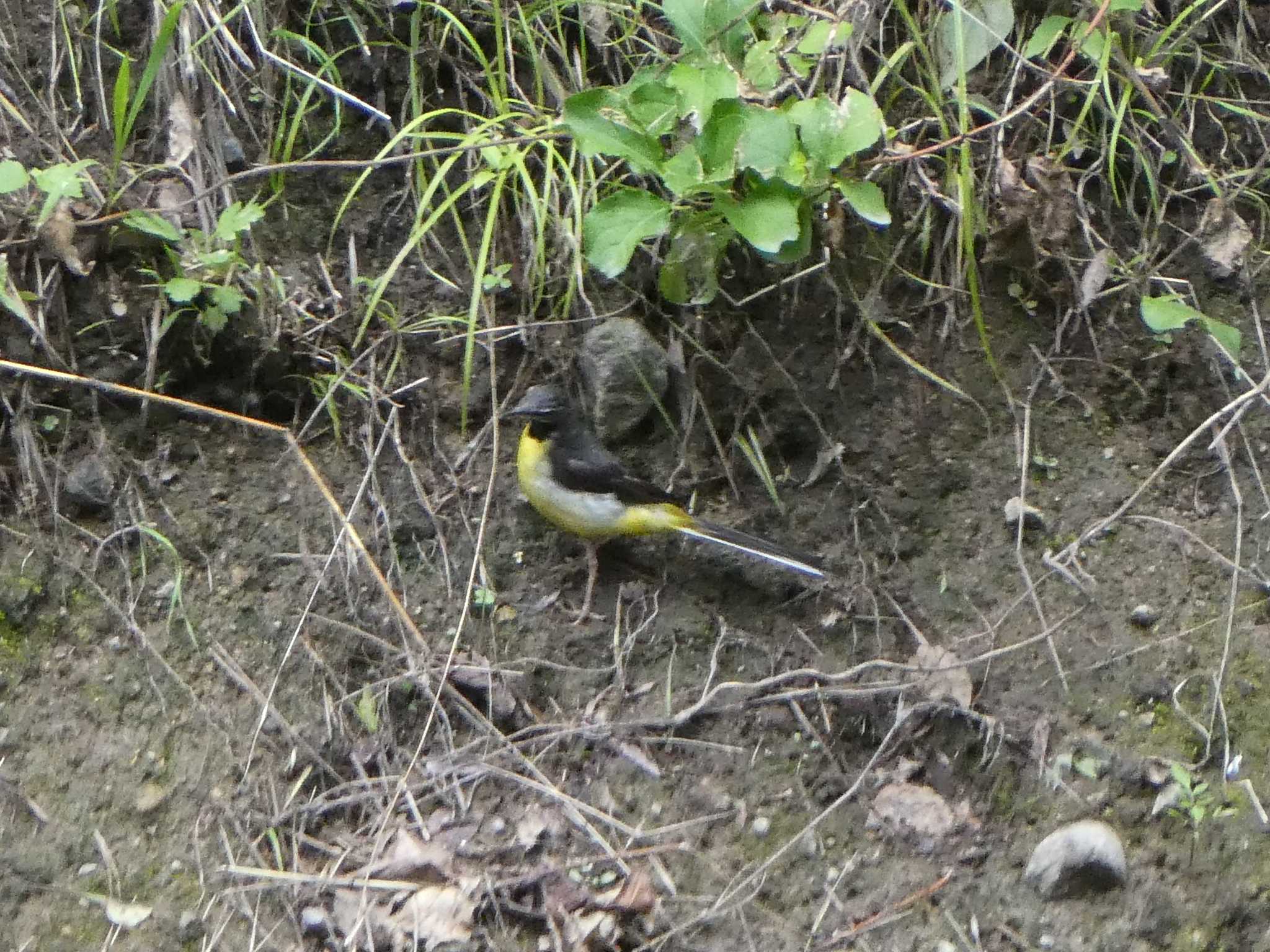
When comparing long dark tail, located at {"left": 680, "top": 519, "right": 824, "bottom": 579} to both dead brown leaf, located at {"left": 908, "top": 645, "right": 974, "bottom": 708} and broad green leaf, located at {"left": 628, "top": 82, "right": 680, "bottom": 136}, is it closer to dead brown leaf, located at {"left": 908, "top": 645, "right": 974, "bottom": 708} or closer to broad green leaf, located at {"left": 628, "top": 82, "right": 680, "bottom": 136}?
dead brown leaf, located at {"left": 908, "top": 645, "right": 974, "bottom": 708}

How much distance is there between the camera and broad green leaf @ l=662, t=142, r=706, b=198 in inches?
135

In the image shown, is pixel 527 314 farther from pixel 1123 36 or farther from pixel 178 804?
pixel 1123 36

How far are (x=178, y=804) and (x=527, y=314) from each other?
1874 millimetres

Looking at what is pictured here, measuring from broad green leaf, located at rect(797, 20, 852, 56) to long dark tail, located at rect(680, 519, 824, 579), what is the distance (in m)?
1.53

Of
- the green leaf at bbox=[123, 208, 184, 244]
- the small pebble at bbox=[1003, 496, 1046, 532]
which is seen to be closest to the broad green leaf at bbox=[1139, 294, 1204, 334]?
the small pebble at bbox=[1003, 496, 1046, 532]

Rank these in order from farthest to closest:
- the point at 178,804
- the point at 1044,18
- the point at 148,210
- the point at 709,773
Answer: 1. the point at 1044,18
2. the point at 148,210
3. the point at 709,773
4. the point at 178,804

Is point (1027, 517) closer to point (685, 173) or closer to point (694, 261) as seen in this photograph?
point (694, 261)

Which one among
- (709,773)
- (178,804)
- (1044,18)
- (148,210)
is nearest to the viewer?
(178,804)

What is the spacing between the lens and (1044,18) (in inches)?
158

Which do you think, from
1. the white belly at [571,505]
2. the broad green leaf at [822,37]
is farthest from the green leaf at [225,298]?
the broad green leaf at [822,37]

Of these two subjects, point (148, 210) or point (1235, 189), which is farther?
point (1235, 189)

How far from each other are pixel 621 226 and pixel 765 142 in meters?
0.48

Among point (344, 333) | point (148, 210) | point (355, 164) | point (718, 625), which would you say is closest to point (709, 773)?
point (718, 625)

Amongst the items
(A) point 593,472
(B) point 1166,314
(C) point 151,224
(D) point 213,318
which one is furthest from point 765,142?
(C) point 151,224
